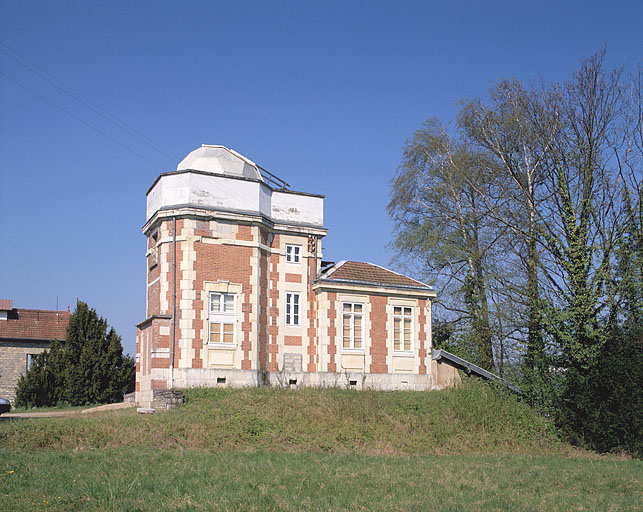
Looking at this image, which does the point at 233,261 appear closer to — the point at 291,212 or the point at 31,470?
the point at 291,212

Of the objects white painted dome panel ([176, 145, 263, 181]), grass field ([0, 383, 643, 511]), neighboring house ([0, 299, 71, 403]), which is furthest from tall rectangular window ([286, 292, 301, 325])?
neighboring house ([0, 299, 71, 403])

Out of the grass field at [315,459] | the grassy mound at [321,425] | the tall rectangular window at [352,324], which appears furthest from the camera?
the tall rectangular window at [352,324]

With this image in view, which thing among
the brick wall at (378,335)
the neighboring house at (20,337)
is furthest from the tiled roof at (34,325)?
the brick wall at (378,335)

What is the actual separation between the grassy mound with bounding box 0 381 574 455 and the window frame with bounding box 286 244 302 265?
236 inches

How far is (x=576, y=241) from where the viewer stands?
1046 inches

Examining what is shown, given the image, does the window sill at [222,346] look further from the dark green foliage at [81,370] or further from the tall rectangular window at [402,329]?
the dark green foliage at [81,370]

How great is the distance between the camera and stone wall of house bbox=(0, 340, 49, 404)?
40188 millimetres

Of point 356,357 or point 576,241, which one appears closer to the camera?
point 576,241

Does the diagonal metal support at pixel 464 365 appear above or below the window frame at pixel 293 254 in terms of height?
below

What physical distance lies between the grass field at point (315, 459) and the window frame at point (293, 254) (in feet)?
20.3

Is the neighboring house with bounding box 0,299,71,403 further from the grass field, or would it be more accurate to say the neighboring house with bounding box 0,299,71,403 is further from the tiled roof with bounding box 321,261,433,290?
the grass field

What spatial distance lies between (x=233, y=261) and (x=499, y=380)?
11902mm

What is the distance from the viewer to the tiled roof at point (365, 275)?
3017 centimetres

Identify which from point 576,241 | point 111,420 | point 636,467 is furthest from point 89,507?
point 576,241
